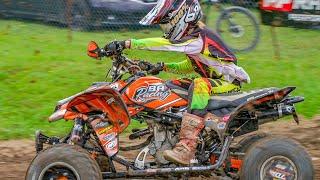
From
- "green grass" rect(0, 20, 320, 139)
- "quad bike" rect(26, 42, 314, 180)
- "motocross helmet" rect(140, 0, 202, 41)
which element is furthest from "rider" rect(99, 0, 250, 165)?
"green grass" rect(0, 20, 320, 139)

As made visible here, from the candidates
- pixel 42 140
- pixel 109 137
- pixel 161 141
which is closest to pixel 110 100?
pixel 109 137

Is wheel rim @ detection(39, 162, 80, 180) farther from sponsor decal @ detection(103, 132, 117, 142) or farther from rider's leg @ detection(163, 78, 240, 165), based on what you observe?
rider's leg @ detection(163, 78, 240, 165)

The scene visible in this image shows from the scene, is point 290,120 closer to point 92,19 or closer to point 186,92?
point 186,92

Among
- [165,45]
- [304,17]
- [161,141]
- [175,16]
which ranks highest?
[175,16]

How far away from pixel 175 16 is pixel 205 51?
1.33ft

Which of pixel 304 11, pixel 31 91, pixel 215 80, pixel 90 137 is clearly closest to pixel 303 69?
pixel 304 11

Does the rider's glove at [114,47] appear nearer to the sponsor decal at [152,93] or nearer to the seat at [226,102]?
the sponsor decal at [152,93]

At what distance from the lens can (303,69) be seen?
1116cm

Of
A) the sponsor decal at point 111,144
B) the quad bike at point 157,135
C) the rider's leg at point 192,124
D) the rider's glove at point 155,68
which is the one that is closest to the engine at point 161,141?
the quad bike at point 157,135

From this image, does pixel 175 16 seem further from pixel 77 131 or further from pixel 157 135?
pixel 77 131

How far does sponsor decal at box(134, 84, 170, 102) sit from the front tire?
0.88 m

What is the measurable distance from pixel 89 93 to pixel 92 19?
7.61 metres

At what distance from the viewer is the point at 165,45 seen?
19.8ft

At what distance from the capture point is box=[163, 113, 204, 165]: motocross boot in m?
5.99
